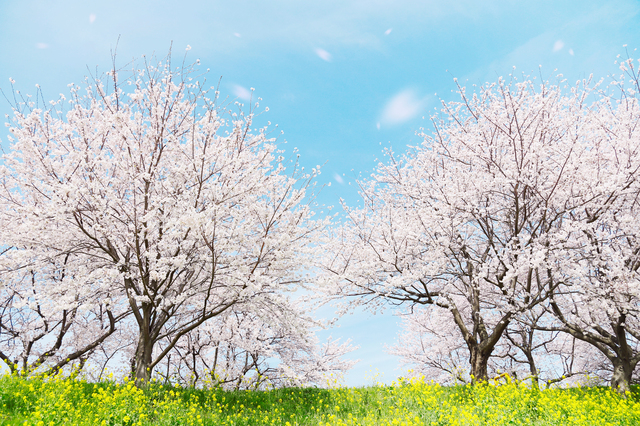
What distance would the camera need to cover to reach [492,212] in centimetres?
1224

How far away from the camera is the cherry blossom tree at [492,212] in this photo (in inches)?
435

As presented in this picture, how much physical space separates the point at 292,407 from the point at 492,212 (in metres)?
8.21

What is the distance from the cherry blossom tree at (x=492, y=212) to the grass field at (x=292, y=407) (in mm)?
3115

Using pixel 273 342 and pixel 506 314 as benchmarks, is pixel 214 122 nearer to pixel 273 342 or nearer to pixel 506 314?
pixel 506 314

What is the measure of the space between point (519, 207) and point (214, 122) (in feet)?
28.8

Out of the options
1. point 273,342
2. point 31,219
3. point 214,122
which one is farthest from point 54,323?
point 214,122

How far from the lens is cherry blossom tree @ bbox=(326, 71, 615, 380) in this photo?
435 inches

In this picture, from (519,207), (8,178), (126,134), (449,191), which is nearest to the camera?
(126,134)

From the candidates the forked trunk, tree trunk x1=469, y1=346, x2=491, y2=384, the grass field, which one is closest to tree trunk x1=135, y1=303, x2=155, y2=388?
the forked trunk

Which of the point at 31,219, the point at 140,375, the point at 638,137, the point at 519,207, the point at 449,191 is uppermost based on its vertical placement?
the point at 638,137

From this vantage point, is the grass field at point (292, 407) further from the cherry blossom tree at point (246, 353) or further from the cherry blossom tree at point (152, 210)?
the cherry blossom tree at point (246, 353)

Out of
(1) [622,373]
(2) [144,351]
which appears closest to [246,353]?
(2) [144,351]

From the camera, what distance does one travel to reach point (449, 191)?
1235 centimetres

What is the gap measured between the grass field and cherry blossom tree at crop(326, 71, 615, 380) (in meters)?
3.12
